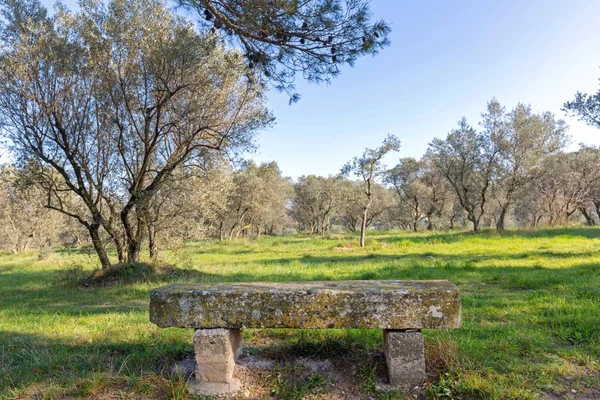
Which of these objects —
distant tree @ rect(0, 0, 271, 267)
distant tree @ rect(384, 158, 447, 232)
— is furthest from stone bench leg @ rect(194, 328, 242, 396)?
distant tree @ rect(384, 158, 447, 232)

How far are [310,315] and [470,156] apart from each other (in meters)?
25.0

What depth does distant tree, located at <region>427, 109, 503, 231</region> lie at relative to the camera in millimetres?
23672

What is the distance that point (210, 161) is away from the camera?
44.0 ft

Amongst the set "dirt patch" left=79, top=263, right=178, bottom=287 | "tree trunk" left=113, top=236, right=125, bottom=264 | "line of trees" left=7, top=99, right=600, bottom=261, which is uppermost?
"line of trees" left=7, top=99, right=600, bottom=261

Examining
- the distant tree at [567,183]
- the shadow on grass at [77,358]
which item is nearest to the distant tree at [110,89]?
the shadow on grass at [77,358]

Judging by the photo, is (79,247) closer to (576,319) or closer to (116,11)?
(116,11)

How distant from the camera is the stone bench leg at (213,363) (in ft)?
11.2

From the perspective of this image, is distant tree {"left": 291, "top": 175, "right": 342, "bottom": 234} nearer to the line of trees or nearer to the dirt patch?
the line of trees

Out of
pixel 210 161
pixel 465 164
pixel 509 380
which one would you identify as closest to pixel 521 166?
pixel 465 164

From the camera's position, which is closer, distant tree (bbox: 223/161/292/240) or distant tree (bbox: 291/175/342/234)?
distant tree (bbox: 223/161/292/240)

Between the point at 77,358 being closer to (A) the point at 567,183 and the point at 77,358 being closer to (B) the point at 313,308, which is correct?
(B) the point at 313,308

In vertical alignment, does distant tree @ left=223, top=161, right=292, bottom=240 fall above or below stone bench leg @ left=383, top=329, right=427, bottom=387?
above

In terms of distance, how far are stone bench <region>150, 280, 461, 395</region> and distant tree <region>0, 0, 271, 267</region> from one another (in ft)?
23.9

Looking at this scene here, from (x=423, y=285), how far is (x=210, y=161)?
11165 mm
